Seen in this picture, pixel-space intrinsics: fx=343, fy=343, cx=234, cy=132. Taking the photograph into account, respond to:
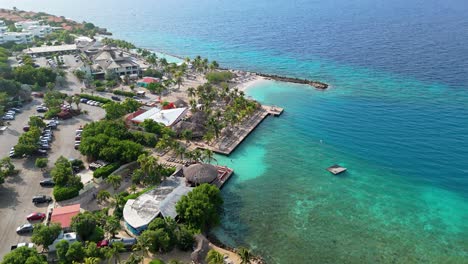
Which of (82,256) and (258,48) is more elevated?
(258,48)

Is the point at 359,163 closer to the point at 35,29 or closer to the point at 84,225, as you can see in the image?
the point at 84,225

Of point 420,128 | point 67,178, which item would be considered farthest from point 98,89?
point 420,128

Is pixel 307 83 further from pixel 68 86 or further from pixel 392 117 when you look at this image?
pixel 68 86

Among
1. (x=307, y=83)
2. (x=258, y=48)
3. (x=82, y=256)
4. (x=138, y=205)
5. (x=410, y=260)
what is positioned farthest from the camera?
(x=258, y=48)

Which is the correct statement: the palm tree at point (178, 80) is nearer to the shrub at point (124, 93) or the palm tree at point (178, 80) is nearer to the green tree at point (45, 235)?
the shrub at point (124, 93)

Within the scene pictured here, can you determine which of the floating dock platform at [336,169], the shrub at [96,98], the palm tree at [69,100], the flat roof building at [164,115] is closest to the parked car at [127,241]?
the flat roof building at [164,115]

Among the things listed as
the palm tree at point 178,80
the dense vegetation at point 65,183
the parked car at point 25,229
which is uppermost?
the palm tree at point 178,80
